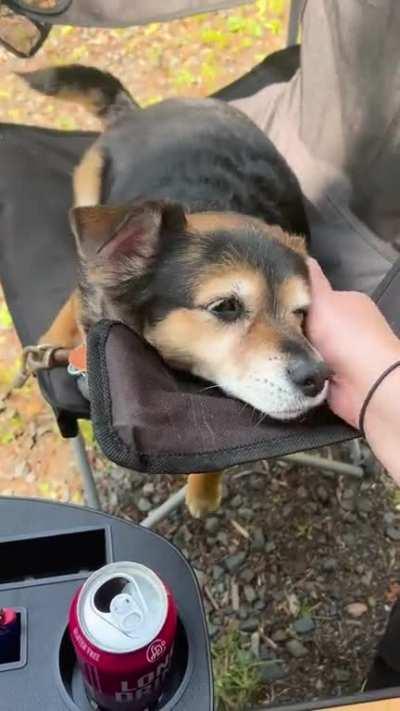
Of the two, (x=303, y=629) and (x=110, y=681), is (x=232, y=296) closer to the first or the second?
(x=110, y=681)

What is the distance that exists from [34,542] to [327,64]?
1.36 metres

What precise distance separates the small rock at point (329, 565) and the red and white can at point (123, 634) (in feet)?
3.51

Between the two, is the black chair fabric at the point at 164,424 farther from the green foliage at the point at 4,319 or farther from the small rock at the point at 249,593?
the green foliage at the point at 4,319

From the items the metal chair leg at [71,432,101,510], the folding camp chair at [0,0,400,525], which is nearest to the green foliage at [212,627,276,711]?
the folding camp chair at [0,0,400,525]

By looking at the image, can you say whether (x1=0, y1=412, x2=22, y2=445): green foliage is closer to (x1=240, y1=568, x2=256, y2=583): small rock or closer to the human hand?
(x1=240, y1=568, x2=256, y2=583): small rock

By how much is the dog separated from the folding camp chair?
2.6 inches

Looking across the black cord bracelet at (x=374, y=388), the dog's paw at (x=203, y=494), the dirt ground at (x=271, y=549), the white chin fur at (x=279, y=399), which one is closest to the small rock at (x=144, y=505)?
the dirt ground at (x=271, y=549)

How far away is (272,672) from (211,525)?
0.38m

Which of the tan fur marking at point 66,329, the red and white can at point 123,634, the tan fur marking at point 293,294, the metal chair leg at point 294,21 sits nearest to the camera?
the red and white can at point 123,634

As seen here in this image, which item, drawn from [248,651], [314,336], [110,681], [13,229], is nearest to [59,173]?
[13,229]

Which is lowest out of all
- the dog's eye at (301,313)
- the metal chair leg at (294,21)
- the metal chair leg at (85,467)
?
the metal chair leg at (85,467)

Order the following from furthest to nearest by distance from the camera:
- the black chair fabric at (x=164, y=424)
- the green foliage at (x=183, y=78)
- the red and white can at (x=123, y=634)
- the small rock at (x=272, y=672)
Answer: the green foliage at (x=183, y=78), the small rock at (x=272, y=672), the black chair fabric at (x=164, y=424), the red and white can at (x=123, y=634)

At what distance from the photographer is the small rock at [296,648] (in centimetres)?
185

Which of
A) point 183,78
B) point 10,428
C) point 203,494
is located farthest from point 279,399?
point 183,78
